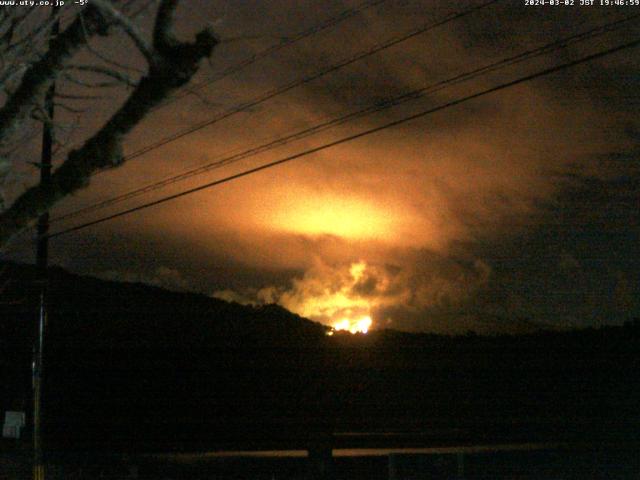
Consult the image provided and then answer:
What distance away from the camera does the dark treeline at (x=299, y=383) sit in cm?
3294

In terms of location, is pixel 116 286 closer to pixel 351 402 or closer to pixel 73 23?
pixel 351 402

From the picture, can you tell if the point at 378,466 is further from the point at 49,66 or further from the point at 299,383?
the point at 49,66

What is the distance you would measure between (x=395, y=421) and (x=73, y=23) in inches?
1146

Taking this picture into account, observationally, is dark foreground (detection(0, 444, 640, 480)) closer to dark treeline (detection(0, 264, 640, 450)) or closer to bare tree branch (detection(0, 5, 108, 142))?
dark treeline (detection(0, 264, 640, 450))

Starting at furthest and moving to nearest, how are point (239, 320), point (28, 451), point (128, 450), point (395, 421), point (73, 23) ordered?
point (239, 320)
point (395, 421)
point (128, 450)
point (28, 451)
point (73, 23)

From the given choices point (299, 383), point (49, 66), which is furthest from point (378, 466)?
point (49, 66)

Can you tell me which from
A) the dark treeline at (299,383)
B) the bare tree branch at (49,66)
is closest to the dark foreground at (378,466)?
the dark treeline at (299,383)

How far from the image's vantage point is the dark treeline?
32.9 meters

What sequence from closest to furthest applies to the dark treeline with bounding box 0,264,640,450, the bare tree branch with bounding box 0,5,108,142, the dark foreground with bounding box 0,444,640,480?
the bare tree branch with bounding box 0,5,108,142 < the dark foreground with bounding box 0,444,640,480 < the dark treeline with bounding box 0,264,640,450

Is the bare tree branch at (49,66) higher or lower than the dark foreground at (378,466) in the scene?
higher

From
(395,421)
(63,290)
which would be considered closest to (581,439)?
(395,421)

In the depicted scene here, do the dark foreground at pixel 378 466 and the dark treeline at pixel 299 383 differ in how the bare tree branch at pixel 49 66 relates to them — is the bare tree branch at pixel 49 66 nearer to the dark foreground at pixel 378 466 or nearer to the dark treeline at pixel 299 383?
the dark foreground at pixel 378 466

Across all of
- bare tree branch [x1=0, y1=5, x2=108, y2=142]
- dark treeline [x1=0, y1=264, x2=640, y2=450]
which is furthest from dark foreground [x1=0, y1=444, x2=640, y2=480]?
bare tree branch [x1=0, y1=5, x2=108, y2=142]

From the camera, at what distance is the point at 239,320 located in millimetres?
50562
